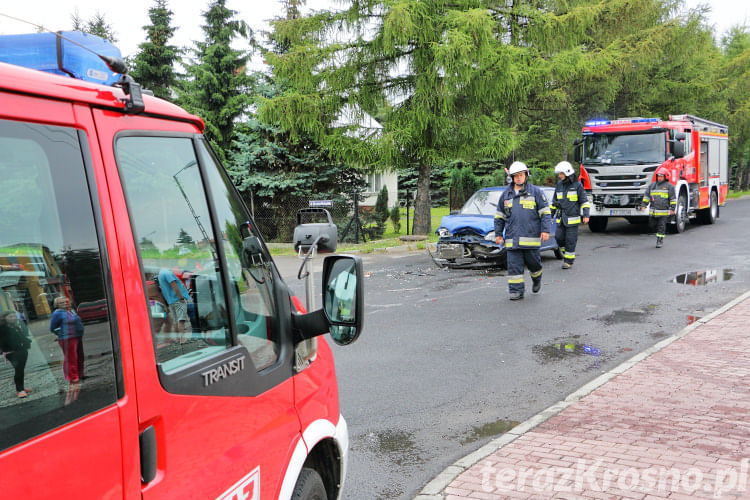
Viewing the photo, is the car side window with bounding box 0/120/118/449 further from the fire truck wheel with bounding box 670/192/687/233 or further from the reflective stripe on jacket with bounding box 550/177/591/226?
the fire truck wheel with bounding box 670/192/687/233

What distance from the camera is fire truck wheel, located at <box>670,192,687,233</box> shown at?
19638mm

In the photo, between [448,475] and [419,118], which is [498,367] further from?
[419,118]

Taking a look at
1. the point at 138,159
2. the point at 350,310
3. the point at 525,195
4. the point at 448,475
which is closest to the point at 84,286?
the point at 138,159

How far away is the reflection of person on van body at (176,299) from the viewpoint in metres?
2.03

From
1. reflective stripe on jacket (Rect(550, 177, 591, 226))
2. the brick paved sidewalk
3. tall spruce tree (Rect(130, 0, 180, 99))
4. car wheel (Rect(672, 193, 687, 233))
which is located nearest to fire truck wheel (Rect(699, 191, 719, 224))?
car wheel (Rect(672, 193, 687, 233))

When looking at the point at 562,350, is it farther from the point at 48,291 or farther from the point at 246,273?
the point at 48,291

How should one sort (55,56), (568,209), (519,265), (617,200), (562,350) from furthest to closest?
(617,200), (568,209), (519,265), (562,350), (55,56)

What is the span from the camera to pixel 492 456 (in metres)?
4.54

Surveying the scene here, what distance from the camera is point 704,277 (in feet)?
39.6

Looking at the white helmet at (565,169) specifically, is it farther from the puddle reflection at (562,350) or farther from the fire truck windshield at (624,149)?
the puddle reflection at (562,350)

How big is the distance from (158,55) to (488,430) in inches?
986

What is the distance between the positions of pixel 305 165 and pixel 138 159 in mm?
18947

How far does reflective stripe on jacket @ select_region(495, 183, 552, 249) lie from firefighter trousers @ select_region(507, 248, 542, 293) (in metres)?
0.13

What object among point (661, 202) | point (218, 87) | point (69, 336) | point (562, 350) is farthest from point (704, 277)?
point (218, 87)
